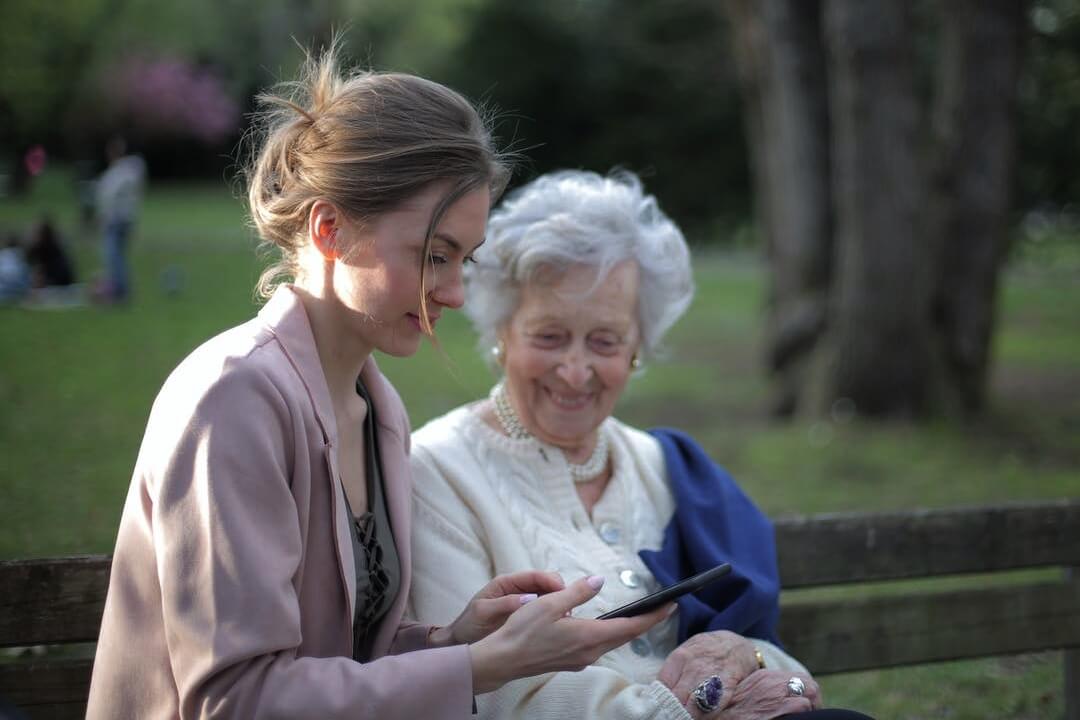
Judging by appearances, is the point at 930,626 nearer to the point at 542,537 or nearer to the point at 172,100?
the point at 542,537

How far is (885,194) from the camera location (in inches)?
331

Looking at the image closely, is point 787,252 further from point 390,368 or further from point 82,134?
point 82,134

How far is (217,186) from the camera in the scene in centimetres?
3791

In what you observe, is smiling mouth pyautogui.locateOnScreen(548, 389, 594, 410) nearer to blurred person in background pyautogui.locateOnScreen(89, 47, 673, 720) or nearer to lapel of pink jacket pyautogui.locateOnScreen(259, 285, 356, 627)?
blurred person in background pyautogui.locateOnScreen(89, 47, 673, 720)

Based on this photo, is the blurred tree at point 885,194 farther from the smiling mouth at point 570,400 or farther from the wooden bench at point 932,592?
the smiling mouth at point 570,400

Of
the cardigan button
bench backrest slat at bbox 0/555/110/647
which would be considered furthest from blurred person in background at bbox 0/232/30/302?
the cardigan button

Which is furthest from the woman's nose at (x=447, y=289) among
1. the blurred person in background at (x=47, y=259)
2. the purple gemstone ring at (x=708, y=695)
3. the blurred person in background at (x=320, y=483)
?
the blurred person in background at (x=47, y=259)

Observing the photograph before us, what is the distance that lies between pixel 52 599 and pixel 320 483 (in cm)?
89

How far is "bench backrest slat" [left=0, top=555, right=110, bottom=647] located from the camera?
2.61 metres

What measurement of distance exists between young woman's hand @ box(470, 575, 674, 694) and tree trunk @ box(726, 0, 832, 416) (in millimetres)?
7807

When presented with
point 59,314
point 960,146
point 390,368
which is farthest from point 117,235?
point 960,146

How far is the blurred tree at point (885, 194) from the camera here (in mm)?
8305

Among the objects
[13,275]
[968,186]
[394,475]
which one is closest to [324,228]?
Result: [394,475]

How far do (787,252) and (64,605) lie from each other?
27.2 feet
